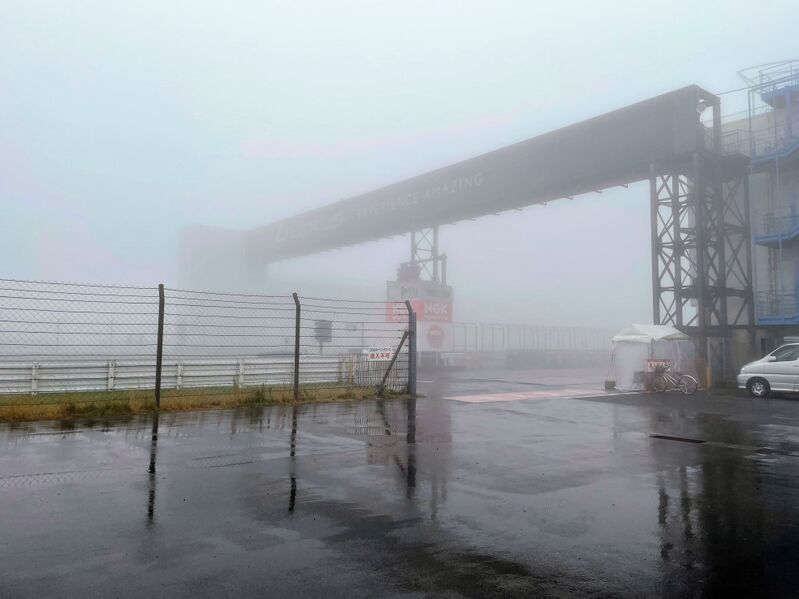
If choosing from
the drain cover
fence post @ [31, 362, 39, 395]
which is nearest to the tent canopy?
the drain cover

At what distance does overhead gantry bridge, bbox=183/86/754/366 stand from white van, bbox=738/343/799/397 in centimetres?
442

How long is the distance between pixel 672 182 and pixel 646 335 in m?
8.54

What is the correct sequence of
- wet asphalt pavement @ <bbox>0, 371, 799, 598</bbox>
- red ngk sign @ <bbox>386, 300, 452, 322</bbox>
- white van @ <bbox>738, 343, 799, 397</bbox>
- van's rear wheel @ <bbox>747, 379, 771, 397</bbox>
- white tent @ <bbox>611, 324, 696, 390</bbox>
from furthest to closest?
red ngk sign @ <bbox>386, 300, 452, 322</bbox>, white tent @ <bbox>611, 324, 696, 390</bbox>, van's rear wheel @ <bbox>747, 379, 771, 397</bbox>, white van @ <bbox>738, 343, 799, 397</bbox>, wet asphalt pavement @ <bbox>0, 371, 799, 598</bbox>

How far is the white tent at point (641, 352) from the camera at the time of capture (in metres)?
20.6

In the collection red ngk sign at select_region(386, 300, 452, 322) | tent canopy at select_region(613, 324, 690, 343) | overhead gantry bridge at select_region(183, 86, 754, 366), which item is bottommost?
tent canopy at select_region(613, 324, 690, 343)

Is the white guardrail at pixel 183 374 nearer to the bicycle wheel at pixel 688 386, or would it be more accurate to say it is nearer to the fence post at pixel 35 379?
the fence post at pixel 35 379

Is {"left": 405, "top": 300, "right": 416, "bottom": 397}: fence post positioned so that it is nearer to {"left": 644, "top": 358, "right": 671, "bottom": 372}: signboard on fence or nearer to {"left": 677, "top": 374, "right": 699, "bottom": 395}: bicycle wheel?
{"left": 644, "top": 358, "right": 671, "bottom": 372}: signboard on fence

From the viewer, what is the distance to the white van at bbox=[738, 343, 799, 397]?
17.8m

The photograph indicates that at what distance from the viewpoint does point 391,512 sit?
5.14m

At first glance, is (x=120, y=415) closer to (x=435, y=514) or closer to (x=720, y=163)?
(x=435, y=514)

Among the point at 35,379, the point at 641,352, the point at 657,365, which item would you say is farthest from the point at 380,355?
the point at 641,352

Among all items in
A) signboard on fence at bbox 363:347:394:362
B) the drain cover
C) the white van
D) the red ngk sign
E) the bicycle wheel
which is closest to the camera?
the drain cover

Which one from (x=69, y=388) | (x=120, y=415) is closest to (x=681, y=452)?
(x=120, y=415)

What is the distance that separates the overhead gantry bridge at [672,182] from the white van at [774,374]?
4.42 meters
